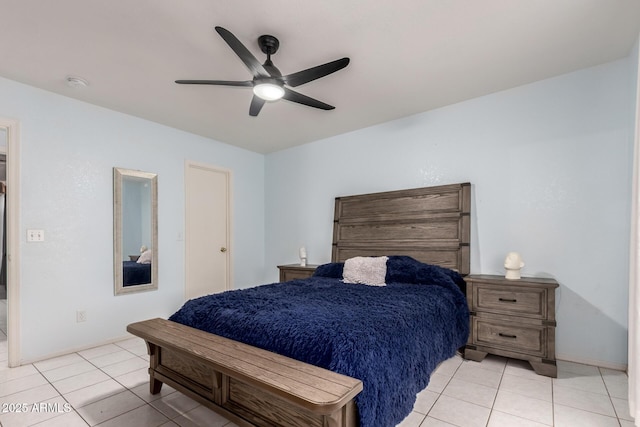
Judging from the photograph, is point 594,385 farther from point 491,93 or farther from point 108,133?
point 108,133

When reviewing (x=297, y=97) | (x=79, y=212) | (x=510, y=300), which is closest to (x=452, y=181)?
(x=510, y=300)

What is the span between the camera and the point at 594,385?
2.24m

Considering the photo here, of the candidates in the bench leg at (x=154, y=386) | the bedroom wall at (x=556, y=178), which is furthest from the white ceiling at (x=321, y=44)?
the bench leg at (x=154, y=386)

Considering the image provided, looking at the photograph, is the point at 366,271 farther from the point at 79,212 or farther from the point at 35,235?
the point at 35,235

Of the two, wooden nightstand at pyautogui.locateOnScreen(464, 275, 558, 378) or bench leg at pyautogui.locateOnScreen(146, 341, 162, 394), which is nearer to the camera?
bench leg at pyautogui.locateOnScreen(146, 341, 162, 394)

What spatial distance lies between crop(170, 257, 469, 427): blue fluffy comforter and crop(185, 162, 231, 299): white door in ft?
6.06

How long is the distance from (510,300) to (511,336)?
29 centimetres

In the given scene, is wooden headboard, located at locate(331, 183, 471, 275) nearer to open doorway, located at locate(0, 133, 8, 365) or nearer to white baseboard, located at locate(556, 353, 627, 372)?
white baseboard, located at locate(556, 353, 627, 372)

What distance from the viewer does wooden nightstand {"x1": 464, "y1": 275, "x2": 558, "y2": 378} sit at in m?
2.42

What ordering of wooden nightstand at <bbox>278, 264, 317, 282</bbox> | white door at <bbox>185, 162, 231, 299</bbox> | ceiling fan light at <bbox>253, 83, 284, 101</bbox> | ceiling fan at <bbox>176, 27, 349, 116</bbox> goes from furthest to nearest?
white door at <bbox>185, 162, 231, 299</bbox> → wooden nightstand at <bbox>278, 264, 317, 282</bbox> → ceiling fan light at <bbox>253, 83, 284, 101</bbox> → ceiling fan at <bbox>176, 27, 349, 116</bbox>

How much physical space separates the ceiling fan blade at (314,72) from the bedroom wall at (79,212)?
93.3 inches

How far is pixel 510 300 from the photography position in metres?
2.58

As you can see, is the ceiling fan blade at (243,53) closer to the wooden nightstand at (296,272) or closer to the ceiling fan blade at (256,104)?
the ceiling fan blade at (256,104)

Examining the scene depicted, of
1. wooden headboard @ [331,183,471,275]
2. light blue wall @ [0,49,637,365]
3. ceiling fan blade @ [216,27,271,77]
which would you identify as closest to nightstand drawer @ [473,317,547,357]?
light blue wall @ [0,49,637,365]
